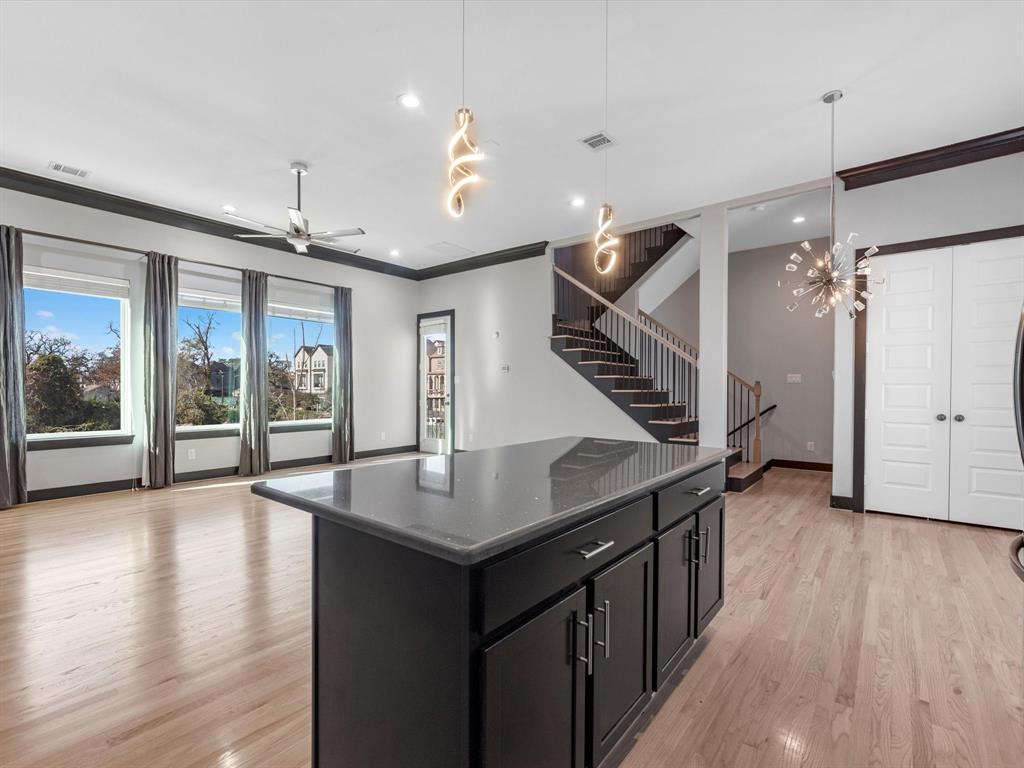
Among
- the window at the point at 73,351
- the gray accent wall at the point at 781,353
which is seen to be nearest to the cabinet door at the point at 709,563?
the gray accent wall at the point at 781,353

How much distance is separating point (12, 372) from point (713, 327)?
7170mm

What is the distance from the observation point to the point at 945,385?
430 cm

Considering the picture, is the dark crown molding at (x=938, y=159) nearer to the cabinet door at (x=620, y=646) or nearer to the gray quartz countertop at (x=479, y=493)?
the gray quartz countertop at (x=479, y=493)

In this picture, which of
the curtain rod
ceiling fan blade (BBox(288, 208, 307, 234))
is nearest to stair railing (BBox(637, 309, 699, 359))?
ceiling fan blade (BBox(288, 208, 307, 234))

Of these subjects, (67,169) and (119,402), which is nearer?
(67,169)

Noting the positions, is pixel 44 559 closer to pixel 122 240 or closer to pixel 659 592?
pixel 122 240

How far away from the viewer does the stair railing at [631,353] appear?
20.6 ft

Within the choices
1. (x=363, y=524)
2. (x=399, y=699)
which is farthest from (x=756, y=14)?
(x=399, y=699)

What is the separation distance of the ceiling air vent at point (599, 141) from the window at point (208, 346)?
16.2 feet

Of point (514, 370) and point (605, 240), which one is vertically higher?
point (605, 240)

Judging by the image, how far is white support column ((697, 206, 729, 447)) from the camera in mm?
Answer: 5422

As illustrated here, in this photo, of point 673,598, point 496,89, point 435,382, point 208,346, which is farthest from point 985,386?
point 208,346

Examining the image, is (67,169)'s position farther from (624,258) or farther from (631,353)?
(631,353)

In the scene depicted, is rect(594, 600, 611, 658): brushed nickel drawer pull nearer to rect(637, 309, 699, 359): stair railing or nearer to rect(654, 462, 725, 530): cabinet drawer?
rect(654, 462, 725, 530): cabinet drawer
